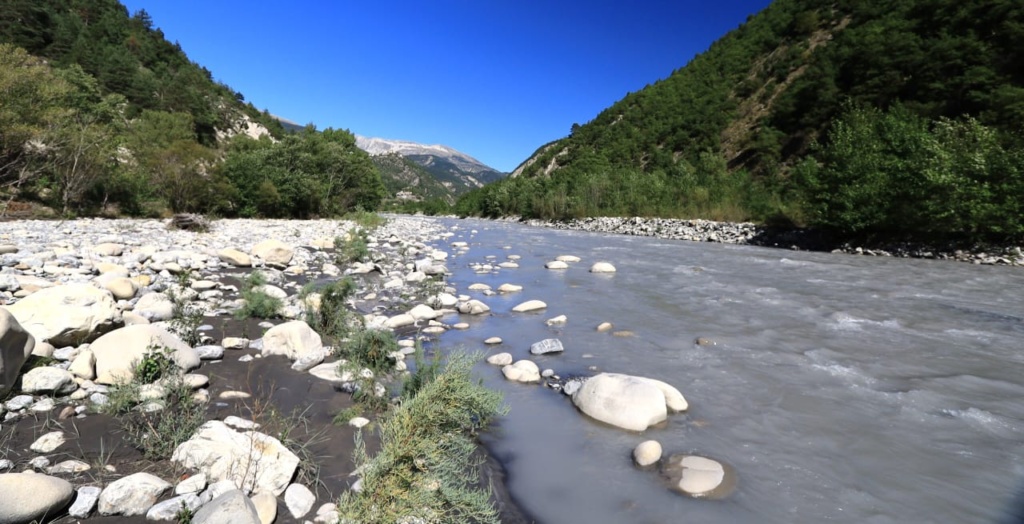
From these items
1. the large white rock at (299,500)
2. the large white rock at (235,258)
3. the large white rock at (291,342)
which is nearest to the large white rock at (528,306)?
the large white rock at (291,342)

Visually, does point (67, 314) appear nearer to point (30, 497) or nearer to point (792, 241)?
point (30, 497)

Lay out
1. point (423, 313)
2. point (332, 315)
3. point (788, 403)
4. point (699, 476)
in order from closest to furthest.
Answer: point (699, 476) → point (788, 403) → point (332, 315) → point (423, 313)

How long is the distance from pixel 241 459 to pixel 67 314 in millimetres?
2970

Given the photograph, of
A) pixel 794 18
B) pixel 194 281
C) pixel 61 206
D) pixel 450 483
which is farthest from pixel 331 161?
pixel 794 18

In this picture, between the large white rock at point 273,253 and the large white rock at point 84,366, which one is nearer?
the large white rock at point 84,366

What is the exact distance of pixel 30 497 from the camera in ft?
6.23

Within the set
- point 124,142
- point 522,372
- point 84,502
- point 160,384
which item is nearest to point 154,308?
point 160,384

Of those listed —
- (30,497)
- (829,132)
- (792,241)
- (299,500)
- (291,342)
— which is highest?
(829,132)

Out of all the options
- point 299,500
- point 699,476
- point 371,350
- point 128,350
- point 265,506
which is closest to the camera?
point 265,506

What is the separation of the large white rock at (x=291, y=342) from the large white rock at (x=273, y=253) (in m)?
6.16

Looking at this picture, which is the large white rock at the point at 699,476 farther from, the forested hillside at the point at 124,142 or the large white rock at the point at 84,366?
→ the forested hillside at the point at 124,142

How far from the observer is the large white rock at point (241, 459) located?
8.03 ft

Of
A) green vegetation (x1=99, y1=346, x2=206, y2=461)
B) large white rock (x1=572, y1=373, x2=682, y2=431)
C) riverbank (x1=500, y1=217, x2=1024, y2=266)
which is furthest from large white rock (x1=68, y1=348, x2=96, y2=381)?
riverbank (x1=500, y1=217, x2=1024, y2=266)

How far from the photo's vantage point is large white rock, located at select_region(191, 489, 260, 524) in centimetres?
195
